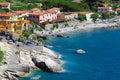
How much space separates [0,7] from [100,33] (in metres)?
19.8

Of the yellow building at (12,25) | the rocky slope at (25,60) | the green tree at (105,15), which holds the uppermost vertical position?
the yellow building at (12,25)

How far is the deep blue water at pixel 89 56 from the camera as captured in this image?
1965 inches

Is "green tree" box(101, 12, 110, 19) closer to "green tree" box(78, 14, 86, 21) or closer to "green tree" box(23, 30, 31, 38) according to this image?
"green tree" box(78, 14, 86, 21)

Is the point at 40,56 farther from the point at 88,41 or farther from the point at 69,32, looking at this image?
the point at 69,32

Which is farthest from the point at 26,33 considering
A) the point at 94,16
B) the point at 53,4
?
the point at 53,4

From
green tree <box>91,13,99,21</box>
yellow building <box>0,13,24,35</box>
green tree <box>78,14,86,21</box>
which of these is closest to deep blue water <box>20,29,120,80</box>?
yellow building <box>0,13,24,35</box>

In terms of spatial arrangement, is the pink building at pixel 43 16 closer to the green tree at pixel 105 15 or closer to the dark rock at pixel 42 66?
the green tree at pixel 105 15

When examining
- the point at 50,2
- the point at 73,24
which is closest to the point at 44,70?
the point at 73,24

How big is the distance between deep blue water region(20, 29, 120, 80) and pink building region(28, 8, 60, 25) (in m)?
7.63

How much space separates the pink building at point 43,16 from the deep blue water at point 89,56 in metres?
7.63

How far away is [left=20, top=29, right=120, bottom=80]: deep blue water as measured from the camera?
49922 millimetres

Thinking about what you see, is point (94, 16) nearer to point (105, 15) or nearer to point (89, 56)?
point (105, 15)

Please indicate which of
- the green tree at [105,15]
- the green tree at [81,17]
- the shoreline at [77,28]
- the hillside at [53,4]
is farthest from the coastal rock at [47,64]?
the green tree at [105,15]

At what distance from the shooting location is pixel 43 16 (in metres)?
85.1
